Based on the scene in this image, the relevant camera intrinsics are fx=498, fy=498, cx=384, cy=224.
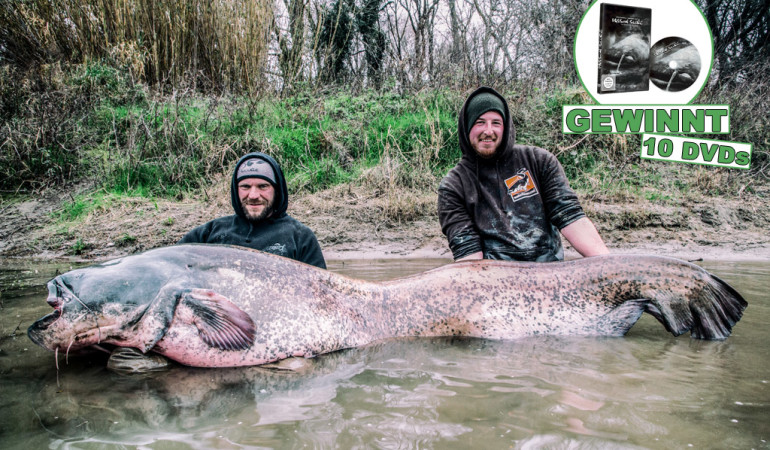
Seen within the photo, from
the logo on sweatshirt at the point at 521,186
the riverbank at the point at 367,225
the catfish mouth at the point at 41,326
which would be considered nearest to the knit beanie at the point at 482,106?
the logo on sweatshirt at the point at 521,186

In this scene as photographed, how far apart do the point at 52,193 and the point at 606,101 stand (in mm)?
8812

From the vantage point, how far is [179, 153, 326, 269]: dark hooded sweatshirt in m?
3.45

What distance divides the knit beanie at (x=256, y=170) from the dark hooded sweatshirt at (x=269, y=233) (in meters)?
0.03

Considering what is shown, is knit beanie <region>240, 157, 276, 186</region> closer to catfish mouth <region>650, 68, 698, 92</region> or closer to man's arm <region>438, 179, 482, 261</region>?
man's arm <region>438, 179, 482, 261</region>

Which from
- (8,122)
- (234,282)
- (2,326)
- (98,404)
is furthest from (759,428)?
(8,122)

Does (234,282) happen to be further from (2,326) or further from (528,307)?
(2,326)

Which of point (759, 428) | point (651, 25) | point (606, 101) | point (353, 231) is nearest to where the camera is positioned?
point (759, 428)

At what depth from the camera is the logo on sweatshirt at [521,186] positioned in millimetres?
3738

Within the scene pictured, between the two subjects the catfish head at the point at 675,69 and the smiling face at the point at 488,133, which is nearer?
the smiling face at the point at 488,133

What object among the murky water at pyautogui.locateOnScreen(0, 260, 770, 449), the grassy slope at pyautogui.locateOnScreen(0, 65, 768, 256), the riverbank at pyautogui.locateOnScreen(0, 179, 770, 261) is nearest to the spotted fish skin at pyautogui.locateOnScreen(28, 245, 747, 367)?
the murky water at pyautogui.locateOnScreen(0, 260, 770, 449)

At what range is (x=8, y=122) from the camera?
25.5 ft

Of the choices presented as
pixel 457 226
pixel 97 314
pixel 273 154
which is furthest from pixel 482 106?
pixel 273 154

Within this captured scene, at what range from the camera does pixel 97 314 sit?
7.68 feet

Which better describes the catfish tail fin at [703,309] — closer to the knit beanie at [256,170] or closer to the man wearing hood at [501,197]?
the man wearing hood at [501,197]
